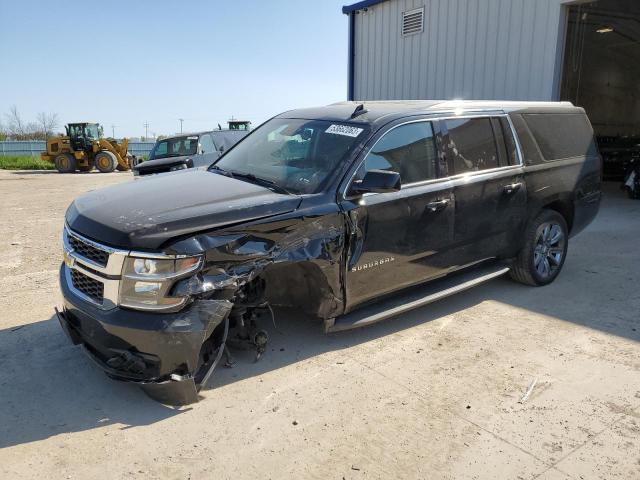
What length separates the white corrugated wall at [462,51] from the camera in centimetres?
967

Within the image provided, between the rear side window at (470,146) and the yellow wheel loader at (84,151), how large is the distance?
23.6 m

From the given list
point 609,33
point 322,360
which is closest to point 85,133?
point 609,33

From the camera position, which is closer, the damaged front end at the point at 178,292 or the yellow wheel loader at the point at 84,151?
the damaged front end at the point at 178,292

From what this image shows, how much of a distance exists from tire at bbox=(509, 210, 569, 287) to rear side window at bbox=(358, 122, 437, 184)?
1.64m

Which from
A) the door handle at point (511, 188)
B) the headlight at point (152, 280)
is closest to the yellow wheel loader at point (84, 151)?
the door handle at point (511, 188)

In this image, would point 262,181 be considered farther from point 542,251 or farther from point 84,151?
point 84,151

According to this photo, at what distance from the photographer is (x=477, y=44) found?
10.9 meters

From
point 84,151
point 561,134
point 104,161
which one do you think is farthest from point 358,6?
point 84,151

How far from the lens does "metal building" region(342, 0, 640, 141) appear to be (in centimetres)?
970

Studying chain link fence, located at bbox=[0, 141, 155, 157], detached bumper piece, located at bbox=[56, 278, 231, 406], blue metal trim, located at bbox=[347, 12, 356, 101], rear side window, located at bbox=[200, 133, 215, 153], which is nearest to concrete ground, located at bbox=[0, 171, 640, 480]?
detached bumper piece, located at bbox=[56, 278, 231, 406]

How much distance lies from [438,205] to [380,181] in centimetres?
88

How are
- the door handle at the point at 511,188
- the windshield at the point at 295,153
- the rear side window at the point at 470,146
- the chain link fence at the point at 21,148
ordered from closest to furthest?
the windshield at the point at 295,153 → the rear side window at the point at 470,146 → the door handle at the point at 511,188 → the chain link fence at the point at 21,148

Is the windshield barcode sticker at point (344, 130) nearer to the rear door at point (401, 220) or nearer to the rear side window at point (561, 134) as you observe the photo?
the rear door at point (401, 220)

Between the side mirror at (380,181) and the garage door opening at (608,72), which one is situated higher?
the garage door opening at (608,72)
